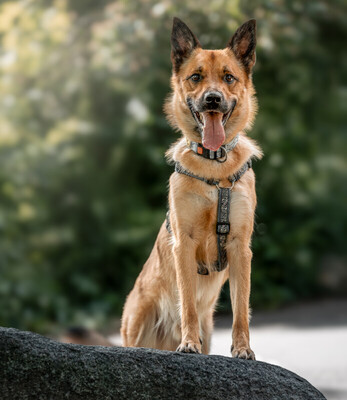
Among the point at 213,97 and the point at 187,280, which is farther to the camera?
the point at 187,280

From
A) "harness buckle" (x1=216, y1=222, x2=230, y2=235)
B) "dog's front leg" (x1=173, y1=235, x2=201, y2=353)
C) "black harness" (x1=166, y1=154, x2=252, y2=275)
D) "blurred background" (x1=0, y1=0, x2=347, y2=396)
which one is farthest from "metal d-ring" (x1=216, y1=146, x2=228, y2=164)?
"blurred background" (x1=0, y1=0, x2=347, y2=396)

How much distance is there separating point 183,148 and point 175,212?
532mm

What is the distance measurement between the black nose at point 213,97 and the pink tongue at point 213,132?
15cm

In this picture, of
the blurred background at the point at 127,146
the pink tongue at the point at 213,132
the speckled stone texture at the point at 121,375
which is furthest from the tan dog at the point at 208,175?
the blurred background at the point at 127,146

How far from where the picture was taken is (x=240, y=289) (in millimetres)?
4262

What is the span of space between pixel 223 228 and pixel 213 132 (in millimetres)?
610

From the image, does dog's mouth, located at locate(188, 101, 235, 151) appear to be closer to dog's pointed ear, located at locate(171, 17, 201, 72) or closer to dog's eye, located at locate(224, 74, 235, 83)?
dog's eye, located at locate(224, 74, 235, 83)

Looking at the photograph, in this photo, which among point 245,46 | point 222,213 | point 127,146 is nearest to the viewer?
point 222,213

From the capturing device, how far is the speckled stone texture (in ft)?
11.6

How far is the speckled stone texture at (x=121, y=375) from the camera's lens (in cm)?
354

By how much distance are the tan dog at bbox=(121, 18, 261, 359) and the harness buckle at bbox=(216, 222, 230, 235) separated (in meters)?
0.03

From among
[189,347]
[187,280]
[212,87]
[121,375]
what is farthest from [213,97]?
[121,375]

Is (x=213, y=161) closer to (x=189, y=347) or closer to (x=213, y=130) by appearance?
(x=213, y=130)

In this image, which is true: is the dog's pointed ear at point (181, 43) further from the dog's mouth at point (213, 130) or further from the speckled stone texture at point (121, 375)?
the speckled stone texture at point (121, 375)
